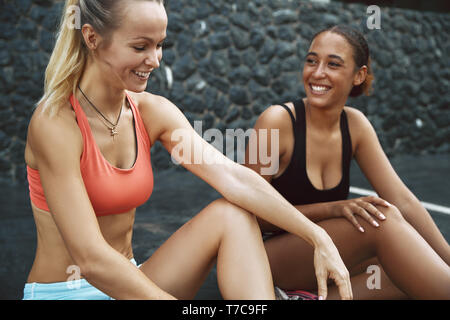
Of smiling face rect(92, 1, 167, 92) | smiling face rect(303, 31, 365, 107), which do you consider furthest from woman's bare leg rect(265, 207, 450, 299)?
smiling face rect(92, 1, 167, 92)

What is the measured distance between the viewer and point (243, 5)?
568cm

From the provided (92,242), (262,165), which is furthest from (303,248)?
(92,242)

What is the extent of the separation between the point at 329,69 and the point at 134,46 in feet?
3.40

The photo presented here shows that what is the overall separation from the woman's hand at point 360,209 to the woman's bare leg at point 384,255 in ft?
0.07

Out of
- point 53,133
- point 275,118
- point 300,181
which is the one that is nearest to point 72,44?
point 53,133

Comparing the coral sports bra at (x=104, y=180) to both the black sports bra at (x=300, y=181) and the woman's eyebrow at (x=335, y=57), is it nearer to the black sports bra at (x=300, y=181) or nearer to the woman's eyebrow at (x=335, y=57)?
the black sports bra at (x=300, y=181)

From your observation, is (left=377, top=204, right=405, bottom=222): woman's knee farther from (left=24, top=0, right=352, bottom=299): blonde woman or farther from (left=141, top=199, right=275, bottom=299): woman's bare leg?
(left=141, top=199, right=275, bottom=299): woman's bare leg

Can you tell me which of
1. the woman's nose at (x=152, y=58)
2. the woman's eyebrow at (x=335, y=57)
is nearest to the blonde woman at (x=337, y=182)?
the woman's eyebrow at (x=335, y=57)

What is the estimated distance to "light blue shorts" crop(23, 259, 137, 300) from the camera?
5.07 feet

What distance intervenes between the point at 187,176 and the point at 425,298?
383 centimetres

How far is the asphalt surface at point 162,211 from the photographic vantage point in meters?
2.69

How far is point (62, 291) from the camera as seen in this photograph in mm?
1561

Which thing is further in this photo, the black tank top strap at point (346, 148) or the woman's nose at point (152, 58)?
the black tank top strap at point (346, 148)
